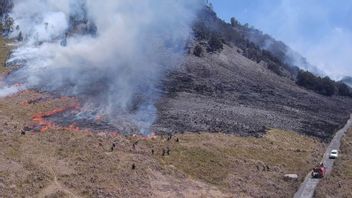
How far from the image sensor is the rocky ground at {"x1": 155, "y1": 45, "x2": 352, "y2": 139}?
→ 11250cm

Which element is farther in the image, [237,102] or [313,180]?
[237,102]

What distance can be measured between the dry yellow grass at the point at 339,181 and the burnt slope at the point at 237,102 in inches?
805

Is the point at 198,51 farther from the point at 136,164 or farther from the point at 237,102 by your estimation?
the point at 136,164

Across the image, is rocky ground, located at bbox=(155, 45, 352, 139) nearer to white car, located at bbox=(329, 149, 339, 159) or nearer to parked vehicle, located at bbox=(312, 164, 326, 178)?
white car, located at bbox=(329, 149, 339, 159)

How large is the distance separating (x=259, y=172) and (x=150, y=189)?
69.1ft

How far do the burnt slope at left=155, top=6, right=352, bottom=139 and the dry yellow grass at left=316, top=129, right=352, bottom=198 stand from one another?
20458 mm

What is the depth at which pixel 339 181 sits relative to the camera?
271 ft

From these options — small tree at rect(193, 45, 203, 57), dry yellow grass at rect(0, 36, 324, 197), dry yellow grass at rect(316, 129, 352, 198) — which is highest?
small tree at rect(193, 45, 203, 57)

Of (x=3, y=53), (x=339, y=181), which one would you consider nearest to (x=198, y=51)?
(x=3, y=53)

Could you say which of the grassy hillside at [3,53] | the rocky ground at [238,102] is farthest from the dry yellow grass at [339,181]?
the grassy hillside at [3,53]

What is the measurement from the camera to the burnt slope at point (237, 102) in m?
113

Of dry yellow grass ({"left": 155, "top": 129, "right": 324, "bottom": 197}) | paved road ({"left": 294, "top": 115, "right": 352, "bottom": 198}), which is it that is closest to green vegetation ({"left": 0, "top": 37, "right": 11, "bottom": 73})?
dry yellow grass ({"left": 155, "top": 129, "right": 324, "bottom": 197})

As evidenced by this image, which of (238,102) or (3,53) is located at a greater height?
(3,53)

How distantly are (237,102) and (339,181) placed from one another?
5365 centimetres
